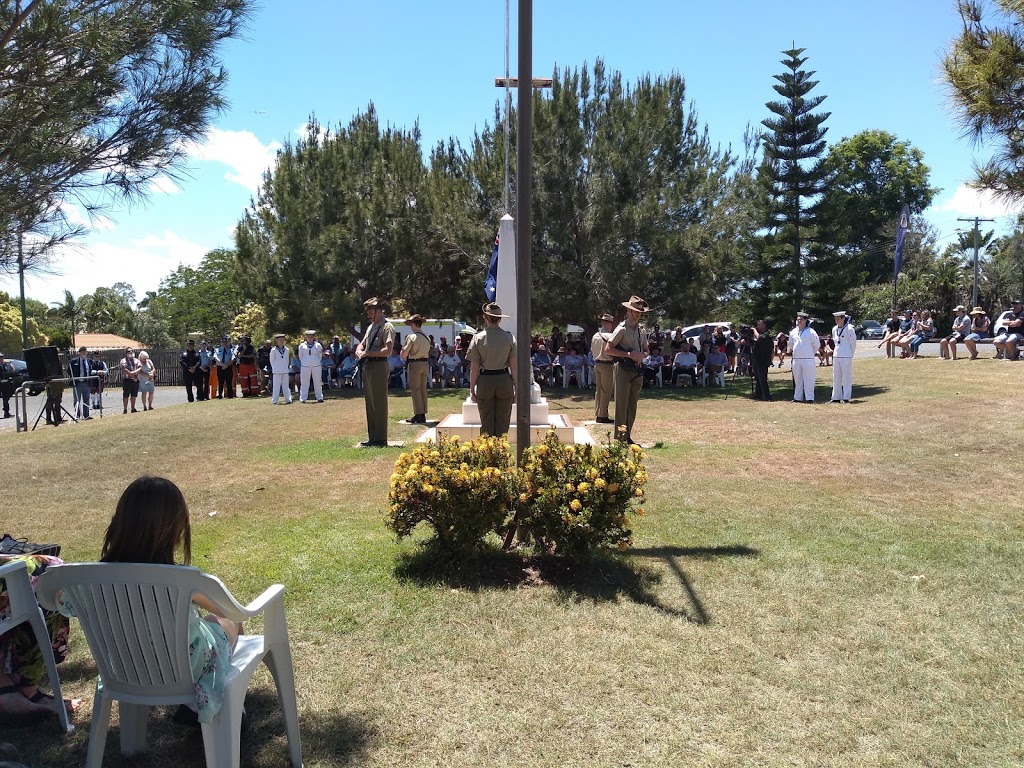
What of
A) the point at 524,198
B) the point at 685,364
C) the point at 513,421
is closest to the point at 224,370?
the point at 685,364

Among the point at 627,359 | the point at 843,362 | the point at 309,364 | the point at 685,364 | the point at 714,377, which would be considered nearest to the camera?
the point at 627,359

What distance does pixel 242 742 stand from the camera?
138 inches

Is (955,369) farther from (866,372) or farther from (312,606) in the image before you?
(312,606)

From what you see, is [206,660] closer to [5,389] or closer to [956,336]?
[5,389]

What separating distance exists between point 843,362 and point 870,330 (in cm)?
4257

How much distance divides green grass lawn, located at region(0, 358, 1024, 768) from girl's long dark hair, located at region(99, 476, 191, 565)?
966mm

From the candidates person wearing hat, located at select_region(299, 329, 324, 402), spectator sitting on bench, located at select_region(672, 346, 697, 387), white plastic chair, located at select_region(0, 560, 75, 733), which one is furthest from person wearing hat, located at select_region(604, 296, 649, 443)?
spectator sitting on bench, located at select_region(672, 346, 697, 387)

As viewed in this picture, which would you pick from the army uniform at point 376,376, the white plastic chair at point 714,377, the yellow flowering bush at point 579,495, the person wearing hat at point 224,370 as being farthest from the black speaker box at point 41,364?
the white plastic chair at point 714,377

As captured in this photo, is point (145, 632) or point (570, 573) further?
point (570, 573)

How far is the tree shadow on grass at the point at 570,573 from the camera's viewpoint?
204 inches

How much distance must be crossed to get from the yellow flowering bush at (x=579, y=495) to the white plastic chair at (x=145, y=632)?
2.63m

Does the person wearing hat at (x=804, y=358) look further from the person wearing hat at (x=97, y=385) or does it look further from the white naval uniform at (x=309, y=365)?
the person wearing hat at (x=97, y=385)

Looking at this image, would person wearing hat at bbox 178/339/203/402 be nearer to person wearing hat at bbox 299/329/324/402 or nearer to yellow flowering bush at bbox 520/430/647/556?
person wearing hat at bbox 299/329/324/402

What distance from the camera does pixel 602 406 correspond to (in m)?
14.7
